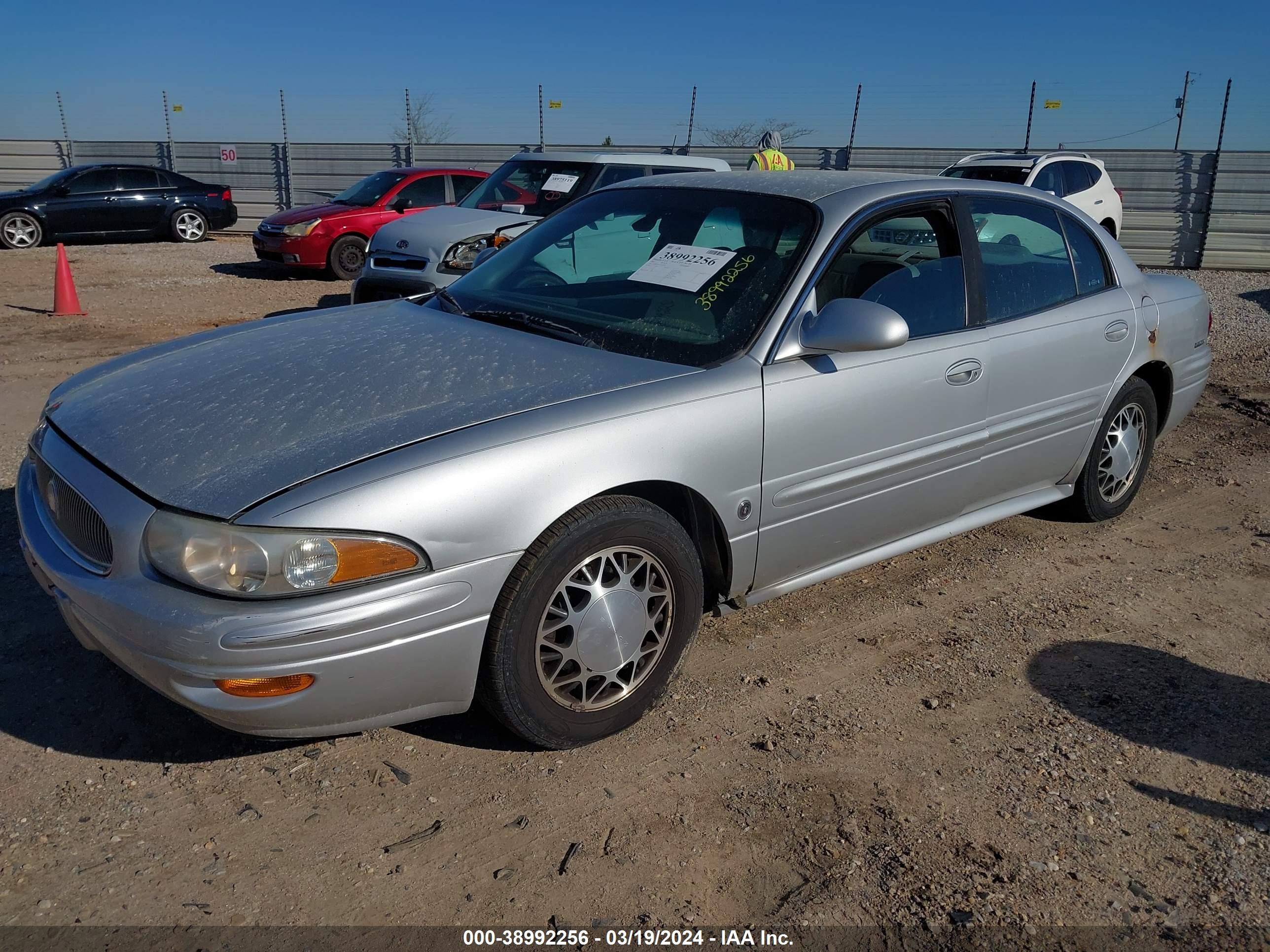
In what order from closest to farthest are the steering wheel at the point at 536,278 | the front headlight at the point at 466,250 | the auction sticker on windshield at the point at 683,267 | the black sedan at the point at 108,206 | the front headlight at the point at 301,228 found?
the auction sticker on windshield at the point at 683,267 < the steering wheel at the point at 536,278 < the front headlight at the point at 466,250 < the front headlight at the point at 301,228 < the black sedan at the point at 108,206

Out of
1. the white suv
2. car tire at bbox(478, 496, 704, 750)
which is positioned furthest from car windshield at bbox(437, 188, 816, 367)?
the white suv

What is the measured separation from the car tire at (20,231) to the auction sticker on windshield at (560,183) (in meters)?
10.4

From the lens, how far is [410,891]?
238cm

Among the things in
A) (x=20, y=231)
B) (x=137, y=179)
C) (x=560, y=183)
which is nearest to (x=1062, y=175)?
(x=560, y=183)

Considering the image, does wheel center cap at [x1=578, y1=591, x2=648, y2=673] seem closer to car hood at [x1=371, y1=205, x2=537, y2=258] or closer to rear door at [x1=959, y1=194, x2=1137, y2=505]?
rear door at [x1=959, y1=194, x2=1137, y2=505]

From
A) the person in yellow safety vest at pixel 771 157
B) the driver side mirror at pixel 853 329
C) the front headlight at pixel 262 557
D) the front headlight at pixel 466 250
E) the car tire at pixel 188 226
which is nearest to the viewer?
the front headlight at pixel 262 557

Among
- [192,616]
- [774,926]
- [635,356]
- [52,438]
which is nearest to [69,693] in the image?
[52,438]

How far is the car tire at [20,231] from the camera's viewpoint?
15.8 m

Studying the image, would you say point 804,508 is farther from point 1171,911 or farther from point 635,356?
point 1171,911

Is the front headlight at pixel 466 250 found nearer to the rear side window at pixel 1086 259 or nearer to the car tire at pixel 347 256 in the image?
the car tire at pixel 347 256

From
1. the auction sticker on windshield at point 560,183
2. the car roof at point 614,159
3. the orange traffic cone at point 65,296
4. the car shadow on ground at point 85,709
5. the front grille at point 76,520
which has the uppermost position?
the car roof at point 614,159

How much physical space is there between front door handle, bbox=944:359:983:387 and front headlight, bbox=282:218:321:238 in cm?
1060

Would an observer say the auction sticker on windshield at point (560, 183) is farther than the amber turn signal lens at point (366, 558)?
Yes

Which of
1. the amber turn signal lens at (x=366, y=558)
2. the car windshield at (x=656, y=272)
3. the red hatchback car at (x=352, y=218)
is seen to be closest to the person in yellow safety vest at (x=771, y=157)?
the red hatchback car at (x=352, y=218)
